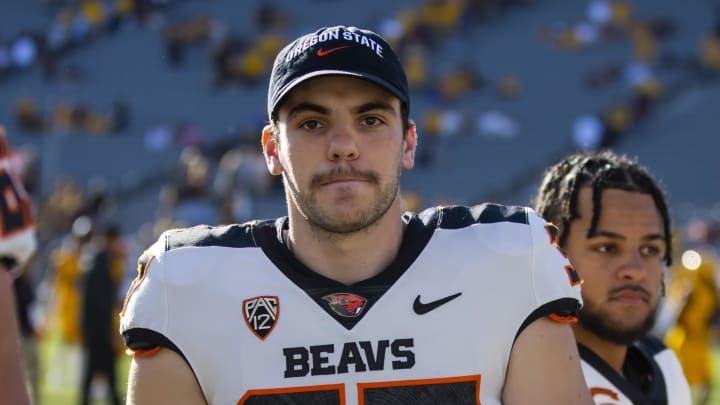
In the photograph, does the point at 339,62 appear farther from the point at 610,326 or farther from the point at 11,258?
the point at 610,326

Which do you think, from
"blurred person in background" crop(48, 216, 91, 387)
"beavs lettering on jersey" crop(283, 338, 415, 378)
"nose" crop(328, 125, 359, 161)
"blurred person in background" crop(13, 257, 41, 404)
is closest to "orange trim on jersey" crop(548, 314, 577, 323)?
"beavs lettering on jersey" crop(283, 338, 415, 378)

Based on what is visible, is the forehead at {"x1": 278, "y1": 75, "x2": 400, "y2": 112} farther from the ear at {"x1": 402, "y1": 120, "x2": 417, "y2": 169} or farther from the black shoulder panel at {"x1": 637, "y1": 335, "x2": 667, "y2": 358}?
the black shoulder panel at {"x1": 637, "y1": 335, "x2": 667, "y2": 358}

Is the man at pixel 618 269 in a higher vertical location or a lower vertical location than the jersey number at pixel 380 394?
higher

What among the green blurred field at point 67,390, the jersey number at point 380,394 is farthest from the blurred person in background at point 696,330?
the jersey number at point 380,394

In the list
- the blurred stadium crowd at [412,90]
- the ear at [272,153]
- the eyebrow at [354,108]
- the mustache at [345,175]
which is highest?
the blurred stadium crowd at [412,90]

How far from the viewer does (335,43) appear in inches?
90.7

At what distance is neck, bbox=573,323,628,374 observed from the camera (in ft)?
9.91

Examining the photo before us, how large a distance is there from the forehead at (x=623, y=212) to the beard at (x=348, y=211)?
96 centimetres

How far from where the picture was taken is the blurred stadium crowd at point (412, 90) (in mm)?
20156

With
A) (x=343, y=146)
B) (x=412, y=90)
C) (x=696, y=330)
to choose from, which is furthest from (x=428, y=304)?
(x=412, y=90)

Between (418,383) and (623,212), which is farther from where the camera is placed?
(623,212)

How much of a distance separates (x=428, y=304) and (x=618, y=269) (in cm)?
90

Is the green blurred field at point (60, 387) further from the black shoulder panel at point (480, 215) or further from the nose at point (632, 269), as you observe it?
the black shoulder panel at point (480, 215)

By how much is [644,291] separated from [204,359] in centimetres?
139
